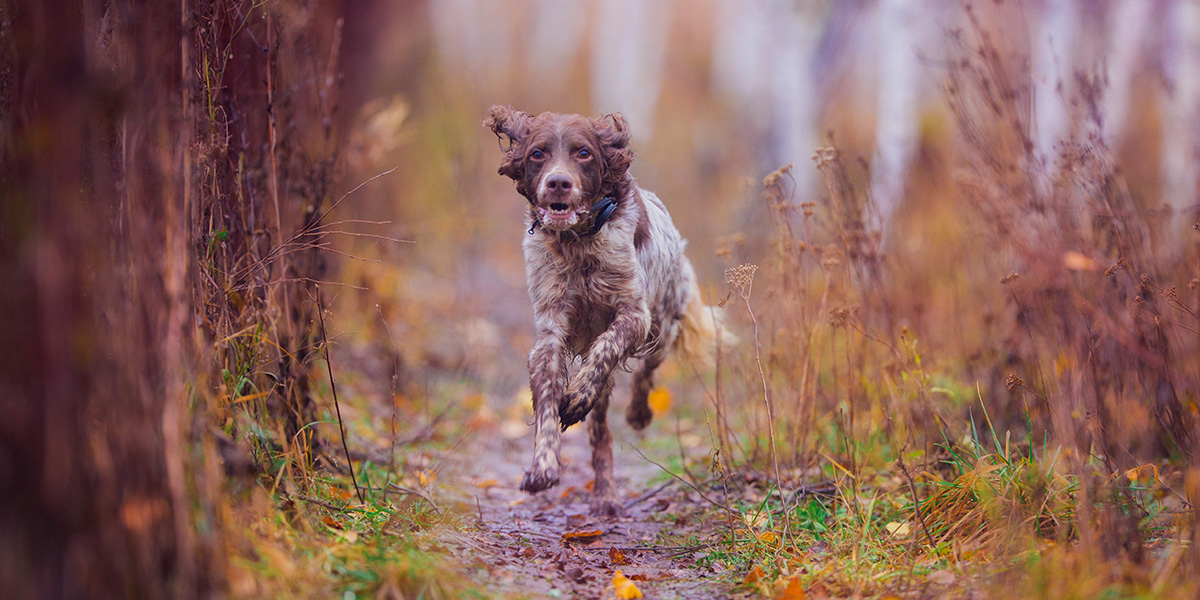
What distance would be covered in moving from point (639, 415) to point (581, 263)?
4.00 ft

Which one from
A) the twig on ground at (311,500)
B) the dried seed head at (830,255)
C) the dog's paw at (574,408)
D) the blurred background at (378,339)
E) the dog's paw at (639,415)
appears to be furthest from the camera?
the dog's paw at (639,415)

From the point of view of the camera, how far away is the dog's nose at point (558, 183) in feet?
10.6

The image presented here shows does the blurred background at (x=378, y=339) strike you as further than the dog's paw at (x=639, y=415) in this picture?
No

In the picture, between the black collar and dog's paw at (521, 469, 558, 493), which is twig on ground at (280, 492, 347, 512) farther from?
the black collar

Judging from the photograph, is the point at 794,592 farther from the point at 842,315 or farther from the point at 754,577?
the point at 842,315

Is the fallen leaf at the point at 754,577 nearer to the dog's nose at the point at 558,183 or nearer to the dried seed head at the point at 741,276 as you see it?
the dried seed head at the point at 741,276

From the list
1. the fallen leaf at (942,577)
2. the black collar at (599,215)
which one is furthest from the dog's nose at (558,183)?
the fallen leaf at (942,577)

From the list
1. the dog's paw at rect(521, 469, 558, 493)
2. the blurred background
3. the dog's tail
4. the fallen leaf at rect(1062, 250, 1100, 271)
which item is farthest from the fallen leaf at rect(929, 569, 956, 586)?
the dog's tail

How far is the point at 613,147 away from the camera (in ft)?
12.0

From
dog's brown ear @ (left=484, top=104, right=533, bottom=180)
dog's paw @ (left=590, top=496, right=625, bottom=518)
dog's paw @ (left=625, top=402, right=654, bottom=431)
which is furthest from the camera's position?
dog's paw @ (left=625, top=402, right=654, bottom=431)

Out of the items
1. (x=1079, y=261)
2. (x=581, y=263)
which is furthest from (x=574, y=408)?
(x=1079, y=261)

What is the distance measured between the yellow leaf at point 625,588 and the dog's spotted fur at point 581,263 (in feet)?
2.01

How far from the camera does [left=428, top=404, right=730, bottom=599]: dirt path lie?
2.65m

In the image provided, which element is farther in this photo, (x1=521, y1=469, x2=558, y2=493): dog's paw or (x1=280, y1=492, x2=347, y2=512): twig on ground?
(x1=521, y1=469, x2=558, y2=493): dog's paw
